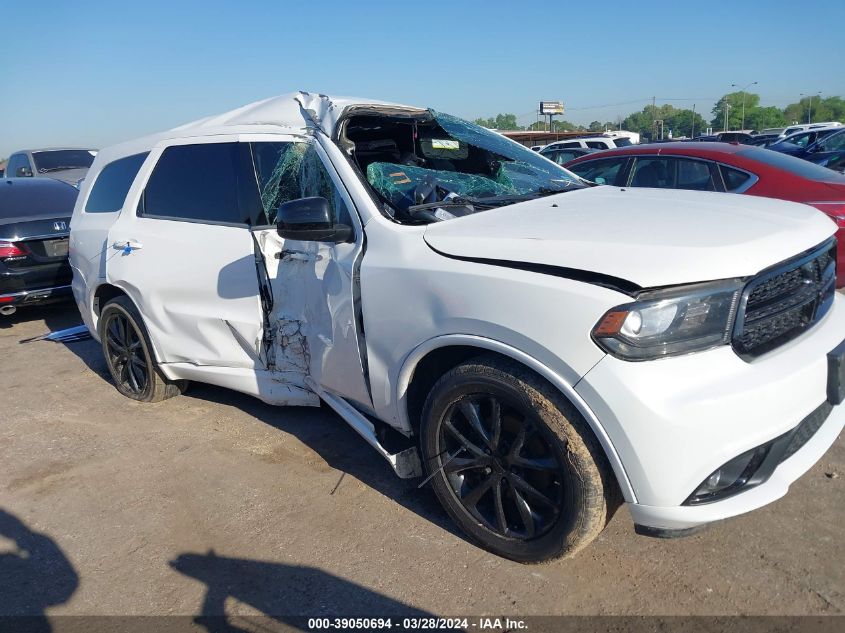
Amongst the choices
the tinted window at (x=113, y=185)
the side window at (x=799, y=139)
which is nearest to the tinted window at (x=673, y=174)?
the tinted window at (x=113, y=185)

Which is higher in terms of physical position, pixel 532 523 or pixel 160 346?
pixel 160 346

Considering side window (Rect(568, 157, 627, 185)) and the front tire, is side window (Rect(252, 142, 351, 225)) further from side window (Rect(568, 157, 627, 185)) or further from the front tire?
side window (Rect(568, 157, 627, 185))

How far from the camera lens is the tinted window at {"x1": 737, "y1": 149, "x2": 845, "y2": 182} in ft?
17.4

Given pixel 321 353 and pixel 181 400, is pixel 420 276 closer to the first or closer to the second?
pixel 321 353

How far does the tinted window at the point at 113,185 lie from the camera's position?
445 centimetres

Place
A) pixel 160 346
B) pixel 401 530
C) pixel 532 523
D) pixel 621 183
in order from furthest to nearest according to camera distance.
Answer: pixel 621 183, pixel 160 346, pixel 401 530, pixel 532 523

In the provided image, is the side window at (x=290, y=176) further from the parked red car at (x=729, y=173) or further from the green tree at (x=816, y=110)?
the green tree at (x=816, y=110)

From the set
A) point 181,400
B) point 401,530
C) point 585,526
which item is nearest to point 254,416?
point 181,400

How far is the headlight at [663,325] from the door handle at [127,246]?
3.18 m

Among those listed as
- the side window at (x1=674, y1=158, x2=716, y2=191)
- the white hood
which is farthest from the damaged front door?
the side window at (x1=674, y1=158, x2=716, y2=191)

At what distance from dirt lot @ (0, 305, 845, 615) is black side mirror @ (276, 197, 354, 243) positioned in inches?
51.4

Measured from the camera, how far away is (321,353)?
10.6 feet

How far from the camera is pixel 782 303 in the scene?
2.36 m

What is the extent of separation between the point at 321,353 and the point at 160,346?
1.54 m
